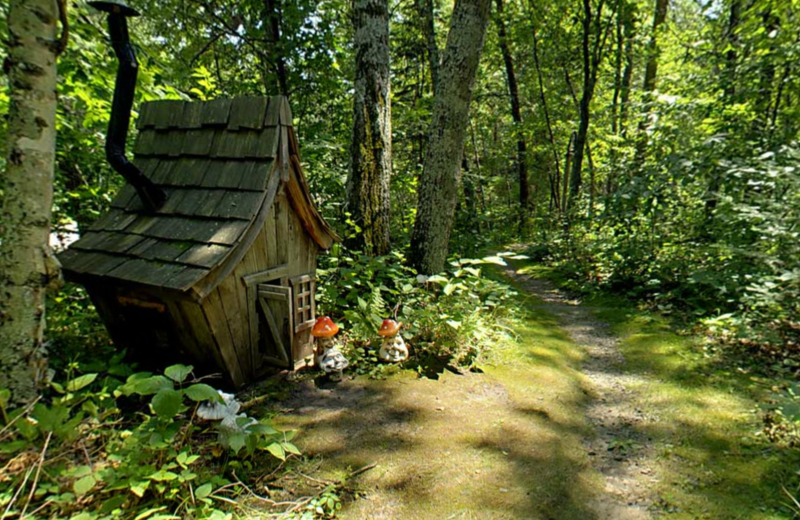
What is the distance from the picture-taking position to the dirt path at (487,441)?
7.41 ft

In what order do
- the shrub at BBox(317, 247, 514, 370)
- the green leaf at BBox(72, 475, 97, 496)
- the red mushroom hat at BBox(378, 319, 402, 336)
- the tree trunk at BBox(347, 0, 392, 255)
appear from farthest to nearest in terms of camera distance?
1. the tree trunk at BBox(347, 0, 392, 255)
2. the shrub at BBox(317, 247, 514, 370)
3. the red mushroom hat at BBox(378, 319, 402, 336)
4. the green leaf at BBox(72, 475, 97, 496)

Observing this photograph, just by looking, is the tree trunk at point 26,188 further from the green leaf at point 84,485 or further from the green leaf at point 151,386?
the green leaf at point 84,485

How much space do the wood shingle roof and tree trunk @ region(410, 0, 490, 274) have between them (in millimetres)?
2083

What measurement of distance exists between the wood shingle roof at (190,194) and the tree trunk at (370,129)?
1.66 metres

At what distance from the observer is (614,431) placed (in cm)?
320

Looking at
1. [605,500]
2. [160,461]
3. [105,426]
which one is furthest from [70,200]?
[605,500]

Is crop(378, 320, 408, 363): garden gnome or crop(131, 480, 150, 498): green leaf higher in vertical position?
crop(131, 480, 150, 498): green leaf

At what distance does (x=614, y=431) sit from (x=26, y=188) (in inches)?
170

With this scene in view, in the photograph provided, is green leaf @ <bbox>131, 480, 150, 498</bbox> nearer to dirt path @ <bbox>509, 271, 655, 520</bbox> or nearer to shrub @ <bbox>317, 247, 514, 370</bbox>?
shrub @ <bbox>317, 247, 514, 370</bbox>

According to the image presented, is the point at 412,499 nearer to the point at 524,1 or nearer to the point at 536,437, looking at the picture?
the point at 536,437

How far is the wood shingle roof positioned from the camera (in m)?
2.82

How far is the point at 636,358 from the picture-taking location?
4641 mm

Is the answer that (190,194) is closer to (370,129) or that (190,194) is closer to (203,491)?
(203,491)

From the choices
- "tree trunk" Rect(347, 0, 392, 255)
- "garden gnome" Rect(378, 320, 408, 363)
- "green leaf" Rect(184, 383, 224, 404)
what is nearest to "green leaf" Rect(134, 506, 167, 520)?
"green leaf" Rect(184, 383, 224, 404)
